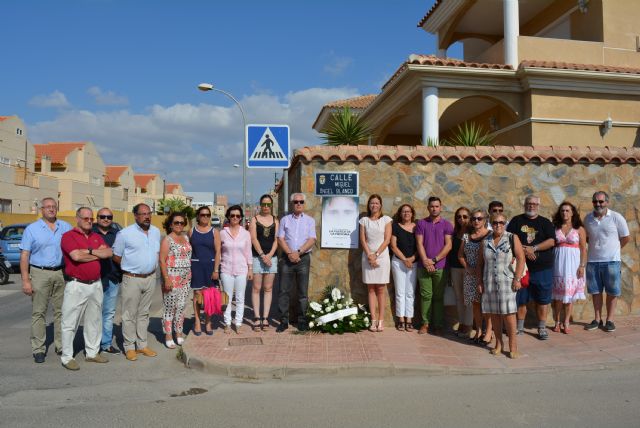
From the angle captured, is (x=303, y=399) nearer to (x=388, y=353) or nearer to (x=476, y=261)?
(x=388, y=353)

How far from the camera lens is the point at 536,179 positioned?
26.7 ft

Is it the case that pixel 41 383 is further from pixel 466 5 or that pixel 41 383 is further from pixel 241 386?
pixel 466 5

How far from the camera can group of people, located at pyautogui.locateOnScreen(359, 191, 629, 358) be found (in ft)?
22.7

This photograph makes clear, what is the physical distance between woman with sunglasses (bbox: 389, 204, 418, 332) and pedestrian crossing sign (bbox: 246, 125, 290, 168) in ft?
6.26

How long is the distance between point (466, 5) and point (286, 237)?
38.4 feet

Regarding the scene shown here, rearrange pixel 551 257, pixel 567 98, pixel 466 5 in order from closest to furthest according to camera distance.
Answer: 1. pixel 551 257
2. pixel 567 98
3. pixel 466 5

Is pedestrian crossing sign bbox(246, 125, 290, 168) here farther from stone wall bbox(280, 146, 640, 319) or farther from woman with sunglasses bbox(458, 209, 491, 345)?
woman with sunglasses bbox(458, 209, 491, 345)

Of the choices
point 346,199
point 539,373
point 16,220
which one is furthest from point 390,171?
point 16,220

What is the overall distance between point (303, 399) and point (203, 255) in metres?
3.03

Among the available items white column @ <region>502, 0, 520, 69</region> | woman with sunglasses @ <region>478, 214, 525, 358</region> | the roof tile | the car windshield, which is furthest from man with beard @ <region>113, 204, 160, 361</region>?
the car windshield

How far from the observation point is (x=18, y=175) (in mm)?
41375

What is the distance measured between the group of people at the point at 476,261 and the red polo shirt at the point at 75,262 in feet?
11.8

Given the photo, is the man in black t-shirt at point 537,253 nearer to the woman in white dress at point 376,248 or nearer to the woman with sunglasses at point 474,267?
the woman with sunglasses at point 474,267

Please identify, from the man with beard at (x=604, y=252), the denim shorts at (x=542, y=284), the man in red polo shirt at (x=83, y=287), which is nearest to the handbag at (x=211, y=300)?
the man in red polo shirt at (x=83, y=287)
